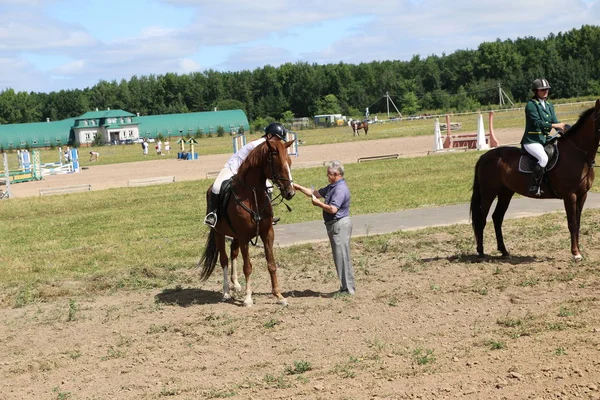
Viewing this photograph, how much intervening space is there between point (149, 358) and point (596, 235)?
8.94 metres

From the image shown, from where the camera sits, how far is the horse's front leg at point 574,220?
11477 millimetres

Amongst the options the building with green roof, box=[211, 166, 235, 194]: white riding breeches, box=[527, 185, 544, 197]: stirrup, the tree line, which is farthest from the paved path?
the building with green roof

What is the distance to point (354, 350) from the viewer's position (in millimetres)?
7871

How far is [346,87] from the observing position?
14850cm

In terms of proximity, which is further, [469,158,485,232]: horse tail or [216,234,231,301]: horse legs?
[469,158,485,232]: horse tail

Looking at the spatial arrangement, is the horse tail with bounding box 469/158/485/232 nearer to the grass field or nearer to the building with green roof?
the grass field

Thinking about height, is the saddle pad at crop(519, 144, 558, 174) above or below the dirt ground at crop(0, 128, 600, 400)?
above

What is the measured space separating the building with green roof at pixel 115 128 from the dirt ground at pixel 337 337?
105 metres

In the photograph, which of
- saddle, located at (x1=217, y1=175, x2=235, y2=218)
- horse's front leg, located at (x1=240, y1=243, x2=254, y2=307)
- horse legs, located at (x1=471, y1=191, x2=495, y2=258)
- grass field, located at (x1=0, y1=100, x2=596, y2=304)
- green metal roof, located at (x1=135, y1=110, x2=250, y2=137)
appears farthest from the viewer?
green metal roof, located at (x1=135, y1=110, x2=250, y2=137)

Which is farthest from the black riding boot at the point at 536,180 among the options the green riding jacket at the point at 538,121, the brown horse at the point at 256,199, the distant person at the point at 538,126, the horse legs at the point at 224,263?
the horse legs at the point at 224,263

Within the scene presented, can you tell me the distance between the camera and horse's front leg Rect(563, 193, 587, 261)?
1148 cm

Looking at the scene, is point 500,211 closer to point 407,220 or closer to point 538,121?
point 538,121

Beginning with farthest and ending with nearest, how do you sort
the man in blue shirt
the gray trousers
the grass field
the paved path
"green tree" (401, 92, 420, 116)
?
1. "green tree" (401, 92, 420, 116)
2. the paved path
3. the grass field
4. the gray trousers
5. the man in blue shirt

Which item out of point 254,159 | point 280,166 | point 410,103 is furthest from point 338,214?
point 410,103
